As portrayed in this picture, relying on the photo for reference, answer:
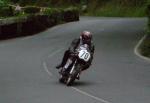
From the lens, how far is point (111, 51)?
3089 cm

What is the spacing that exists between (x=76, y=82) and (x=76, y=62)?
3.73ft

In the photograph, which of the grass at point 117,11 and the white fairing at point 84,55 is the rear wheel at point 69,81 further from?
the grass at point 117,11

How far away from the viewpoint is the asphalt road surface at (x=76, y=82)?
1539 cm

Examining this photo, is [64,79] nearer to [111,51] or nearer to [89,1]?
[111,51]

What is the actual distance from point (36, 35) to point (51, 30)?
546 centimetres

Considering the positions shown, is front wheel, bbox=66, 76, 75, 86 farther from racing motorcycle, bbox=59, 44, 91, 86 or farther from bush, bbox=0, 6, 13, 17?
bush, bbox=0, 6, 13, 17

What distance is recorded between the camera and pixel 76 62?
1762 centimetres

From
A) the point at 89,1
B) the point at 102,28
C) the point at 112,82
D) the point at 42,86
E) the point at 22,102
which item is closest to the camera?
the point at 22,102

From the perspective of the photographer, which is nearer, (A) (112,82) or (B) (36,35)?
(A) (112,82)

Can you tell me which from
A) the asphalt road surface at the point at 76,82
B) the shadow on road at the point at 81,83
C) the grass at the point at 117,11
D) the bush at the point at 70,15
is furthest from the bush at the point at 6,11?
the shadow on road at the point at 81,83

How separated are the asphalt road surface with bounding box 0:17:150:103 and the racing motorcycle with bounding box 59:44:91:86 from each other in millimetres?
312

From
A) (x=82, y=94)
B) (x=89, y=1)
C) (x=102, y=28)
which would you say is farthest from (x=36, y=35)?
(x=89, y=1)

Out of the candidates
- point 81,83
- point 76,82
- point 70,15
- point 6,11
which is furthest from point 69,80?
Answer: point 70,15

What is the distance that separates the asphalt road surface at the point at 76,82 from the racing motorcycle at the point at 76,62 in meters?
0.31
